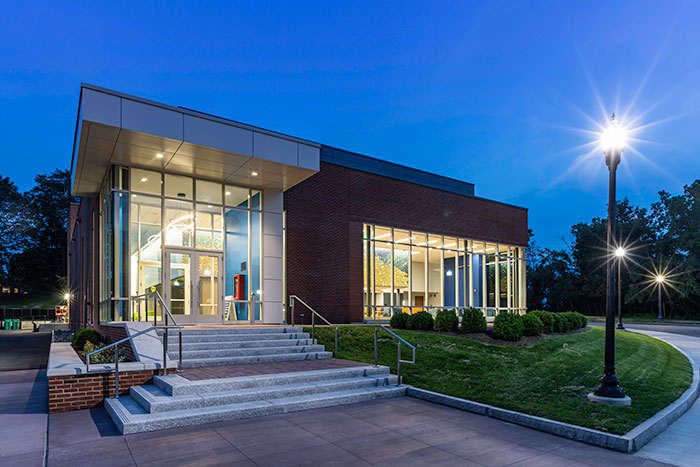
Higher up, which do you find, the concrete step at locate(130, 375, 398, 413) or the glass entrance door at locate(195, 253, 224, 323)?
the glass entrance door at locate(195, 253, 224, 323)

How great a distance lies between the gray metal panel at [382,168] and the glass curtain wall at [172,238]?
6.06 metres

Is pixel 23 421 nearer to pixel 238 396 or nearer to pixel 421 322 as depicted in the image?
pixel 238 396

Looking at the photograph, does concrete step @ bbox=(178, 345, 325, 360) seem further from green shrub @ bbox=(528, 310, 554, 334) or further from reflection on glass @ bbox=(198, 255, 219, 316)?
green shrub @ bbox=(528, 310, 554, 334)

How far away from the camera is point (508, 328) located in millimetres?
14172

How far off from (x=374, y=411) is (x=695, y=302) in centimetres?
5579

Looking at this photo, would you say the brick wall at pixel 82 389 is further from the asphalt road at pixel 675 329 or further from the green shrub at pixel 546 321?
the asphalt road at pixel 675 329

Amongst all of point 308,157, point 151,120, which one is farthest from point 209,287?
point 151,120

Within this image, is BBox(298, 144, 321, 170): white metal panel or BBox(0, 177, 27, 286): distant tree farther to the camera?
BBox(0, 177, 27, 286): distant tree

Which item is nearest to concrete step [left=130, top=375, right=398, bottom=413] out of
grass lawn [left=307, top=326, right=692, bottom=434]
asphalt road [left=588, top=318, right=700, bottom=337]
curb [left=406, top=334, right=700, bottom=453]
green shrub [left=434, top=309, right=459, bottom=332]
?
curb [left=406, top=334, right=700, bottom=453]

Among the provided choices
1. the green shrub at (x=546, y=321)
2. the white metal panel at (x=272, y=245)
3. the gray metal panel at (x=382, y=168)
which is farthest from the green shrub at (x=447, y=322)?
the gray metal panel at (x=382, y=168)

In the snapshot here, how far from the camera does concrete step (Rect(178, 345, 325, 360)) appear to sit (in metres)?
10.4

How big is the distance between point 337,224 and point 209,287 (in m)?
6.87

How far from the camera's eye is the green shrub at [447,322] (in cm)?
1582

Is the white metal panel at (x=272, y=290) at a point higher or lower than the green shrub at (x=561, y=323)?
higher
